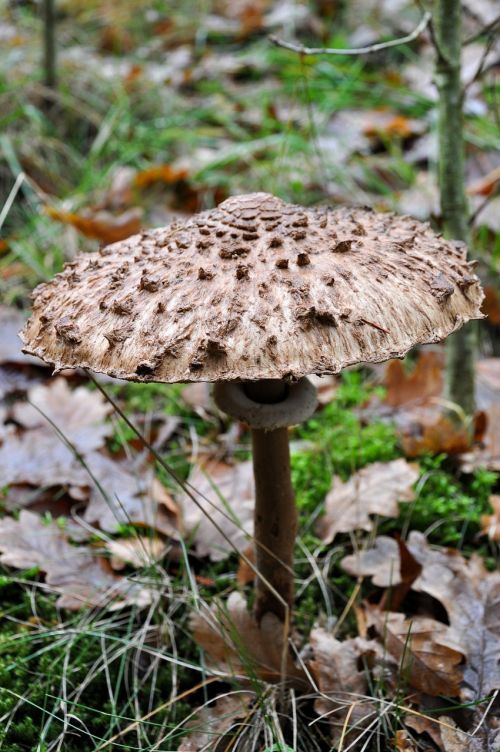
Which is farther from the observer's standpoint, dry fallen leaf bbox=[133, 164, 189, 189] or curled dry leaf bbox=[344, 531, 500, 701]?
dry fallen leaf bbox=[133, 164, 189, 189]

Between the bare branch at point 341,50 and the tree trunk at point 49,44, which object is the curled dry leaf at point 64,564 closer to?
the bare branch at point 341,50

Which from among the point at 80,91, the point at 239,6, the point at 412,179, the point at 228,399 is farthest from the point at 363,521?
the point at 239,6

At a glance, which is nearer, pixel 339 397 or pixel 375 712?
pixel 375 712

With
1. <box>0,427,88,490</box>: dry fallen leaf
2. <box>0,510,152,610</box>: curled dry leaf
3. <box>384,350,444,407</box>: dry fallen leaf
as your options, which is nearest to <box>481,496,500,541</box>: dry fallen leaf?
<box>384,350,444,407</box>: dry fallen leaf

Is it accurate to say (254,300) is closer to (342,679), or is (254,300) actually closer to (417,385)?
(342,679)

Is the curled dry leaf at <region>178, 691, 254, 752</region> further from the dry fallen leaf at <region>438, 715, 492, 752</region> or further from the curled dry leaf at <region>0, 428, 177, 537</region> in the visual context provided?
the curled dry leaf at <region>0, 428, 177, 537</region>

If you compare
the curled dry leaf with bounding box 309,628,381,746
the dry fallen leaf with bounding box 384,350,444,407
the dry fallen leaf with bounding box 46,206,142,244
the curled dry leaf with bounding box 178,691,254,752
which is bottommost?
the curled dry leaf with bounding box 178,691,254,752

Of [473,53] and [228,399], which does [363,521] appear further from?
[473,53]
